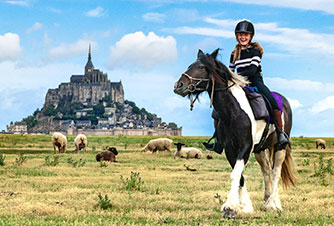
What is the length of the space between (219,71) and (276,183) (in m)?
2.42

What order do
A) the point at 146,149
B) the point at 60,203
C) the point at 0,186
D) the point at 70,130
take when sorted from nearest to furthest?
the point at 60,203 < the point at 0,186 < the point at 146,149 < the point at 70,130

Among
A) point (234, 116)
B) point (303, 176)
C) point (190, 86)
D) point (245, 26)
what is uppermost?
point (245, 26)

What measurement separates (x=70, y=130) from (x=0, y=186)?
191618 millimetres

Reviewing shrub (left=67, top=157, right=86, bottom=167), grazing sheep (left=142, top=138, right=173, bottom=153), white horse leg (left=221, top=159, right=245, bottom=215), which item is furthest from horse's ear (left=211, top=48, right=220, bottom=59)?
grazing sheep (left=142, top=138, right=173, bottom=153)

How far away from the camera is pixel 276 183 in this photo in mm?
8250

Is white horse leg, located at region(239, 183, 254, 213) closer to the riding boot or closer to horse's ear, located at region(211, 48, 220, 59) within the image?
the riding boot

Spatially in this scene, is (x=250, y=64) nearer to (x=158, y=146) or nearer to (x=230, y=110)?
(x=230, y=110)

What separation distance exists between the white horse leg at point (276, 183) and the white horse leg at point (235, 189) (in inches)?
44.1

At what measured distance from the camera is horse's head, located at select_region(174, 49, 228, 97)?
7.06 metres

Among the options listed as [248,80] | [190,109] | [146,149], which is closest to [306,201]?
[248,80]

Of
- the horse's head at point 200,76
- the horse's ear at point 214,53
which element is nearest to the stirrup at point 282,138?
the horse's head at point 200,76

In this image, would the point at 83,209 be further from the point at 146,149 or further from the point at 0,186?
the point at 146,149

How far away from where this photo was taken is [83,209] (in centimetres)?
812

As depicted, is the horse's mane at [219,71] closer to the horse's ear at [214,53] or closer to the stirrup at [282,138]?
the horse's ear at [214,53]
